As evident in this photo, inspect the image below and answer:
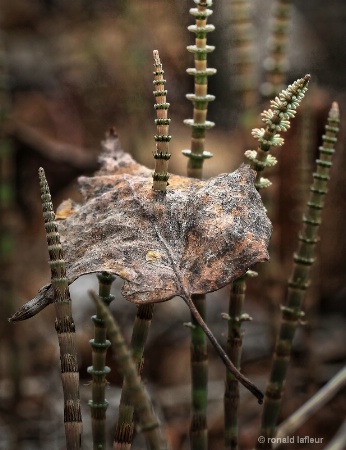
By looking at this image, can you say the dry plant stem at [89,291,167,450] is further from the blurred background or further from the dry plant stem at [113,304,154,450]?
the blurred background

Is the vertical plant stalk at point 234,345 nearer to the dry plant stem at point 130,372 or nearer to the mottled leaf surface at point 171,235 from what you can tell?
the mottled leaf surface at point 171,235

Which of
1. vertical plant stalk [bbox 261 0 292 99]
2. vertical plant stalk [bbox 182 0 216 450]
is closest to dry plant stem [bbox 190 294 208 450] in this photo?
vertical plant stalk [bbox 182 0 216 450]

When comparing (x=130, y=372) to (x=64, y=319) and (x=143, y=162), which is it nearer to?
(x=64, y=319)

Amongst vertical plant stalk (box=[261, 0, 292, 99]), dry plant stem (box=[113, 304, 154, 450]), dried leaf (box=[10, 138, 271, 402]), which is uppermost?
vertical plant stalk (box=[261, 0, 292, 99])

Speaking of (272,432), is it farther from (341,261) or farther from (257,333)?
(341,261)

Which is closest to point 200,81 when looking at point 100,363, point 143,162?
point 100,363

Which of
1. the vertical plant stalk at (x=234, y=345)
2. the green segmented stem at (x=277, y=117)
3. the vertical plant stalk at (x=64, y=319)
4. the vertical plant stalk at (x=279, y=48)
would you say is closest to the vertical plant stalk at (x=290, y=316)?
the vertical plant stalk at (x=234, y=345)

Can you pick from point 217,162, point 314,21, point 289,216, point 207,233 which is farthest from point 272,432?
point 314,21
